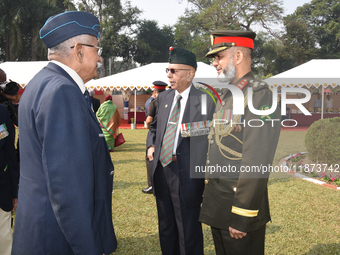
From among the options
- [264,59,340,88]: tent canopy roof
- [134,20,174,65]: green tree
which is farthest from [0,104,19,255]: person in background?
[134,20,174,65]: green tree

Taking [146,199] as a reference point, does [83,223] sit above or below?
above

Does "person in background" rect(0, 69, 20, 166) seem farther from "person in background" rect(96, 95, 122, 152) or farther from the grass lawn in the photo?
"person in background" rect(96, 95, 122, 152)

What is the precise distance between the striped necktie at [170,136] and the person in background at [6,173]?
4.93 ft

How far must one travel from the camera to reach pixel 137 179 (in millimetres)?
7211

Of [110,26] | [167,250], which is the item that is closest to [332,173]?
[167,250]

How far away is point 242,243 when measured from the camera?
213 centimetres

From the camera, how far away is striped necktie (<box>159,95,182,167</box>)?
9.90ft

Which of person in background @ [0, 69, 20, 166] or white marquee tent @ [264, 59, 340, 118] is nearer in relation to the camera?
person in background @ [0, 69, 20, 166]

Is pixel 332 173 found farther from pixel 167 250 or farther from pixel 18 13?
pixel 18 13

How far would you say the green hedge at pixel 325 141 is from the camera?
23.0ft

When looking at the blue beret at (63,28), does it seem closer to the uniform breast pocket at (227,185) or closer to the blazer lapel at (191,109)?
the uniform breast pocket at (227,185)

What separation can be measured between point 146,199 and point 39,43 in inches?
1308

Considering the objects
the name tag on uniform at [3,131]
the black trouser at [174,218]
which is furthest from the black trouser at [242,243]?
the name tag on uniform at [3,131]

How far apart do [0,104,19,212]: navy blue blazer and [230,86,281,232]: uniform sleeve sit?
219cm
